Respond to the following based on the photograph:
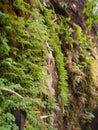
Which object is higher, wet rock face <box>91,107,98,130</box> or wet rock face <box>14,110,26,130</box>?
wet rock face <box>14,110,26,130</box>

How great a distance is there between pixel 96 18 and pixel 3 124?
9.76ft

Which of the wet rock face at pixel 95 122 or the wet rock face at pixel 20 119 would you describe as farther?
the wet rock face at pixel 95 122

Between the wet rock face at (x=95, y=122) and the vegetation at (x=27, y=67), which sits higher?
the vegetation at (x=27, y=67)

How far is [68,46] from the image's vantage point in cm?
441

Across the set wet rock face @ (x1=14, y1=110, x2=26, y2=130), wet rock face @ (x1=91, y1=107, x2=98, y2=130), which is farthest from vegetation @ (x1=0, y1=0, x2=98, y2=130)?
wet rock face @ (x1=91, y1=107, x2=98, y2=130)

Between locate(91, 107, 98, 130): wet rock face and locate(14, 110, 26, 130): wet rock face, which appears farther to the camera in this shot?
locate(91, 107, 98, 130): wet rock face

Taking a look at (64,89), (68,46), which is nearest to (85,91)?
(68,46)

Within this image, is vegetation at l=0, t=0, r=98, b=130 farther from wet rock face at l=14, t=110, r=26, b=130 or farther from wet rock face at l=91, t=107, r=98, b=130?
wet rock face at l=91, t=107, r=98, b=130

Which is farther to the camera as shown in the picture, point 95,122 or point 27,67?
point 95,122

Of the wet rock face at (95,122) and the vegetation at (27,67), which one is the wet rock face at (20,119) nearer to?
the vegetation at (27,67)

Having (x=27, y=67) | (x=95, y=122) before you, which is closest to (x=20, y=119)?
(x=27, y=67)

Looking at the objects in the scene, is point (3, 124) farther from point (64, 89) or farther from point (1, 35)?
point (64, 89)

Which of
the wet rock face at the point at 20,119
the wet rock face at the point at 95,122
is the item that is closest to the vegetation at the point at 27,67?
the wet rock face at the point at 20,119

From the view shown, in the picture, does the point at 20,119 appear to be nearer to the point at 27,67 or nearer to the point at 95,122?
the point at 27,67
